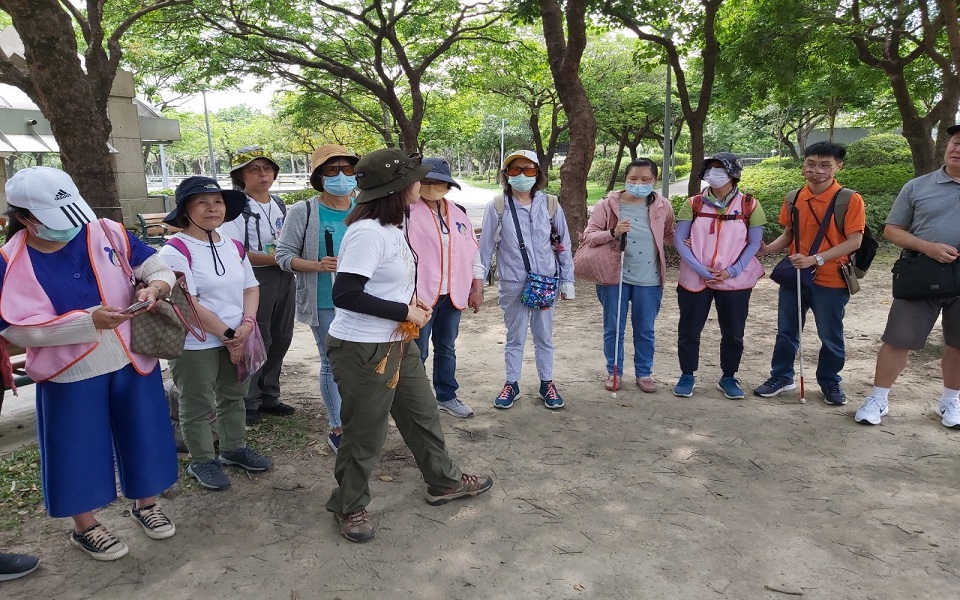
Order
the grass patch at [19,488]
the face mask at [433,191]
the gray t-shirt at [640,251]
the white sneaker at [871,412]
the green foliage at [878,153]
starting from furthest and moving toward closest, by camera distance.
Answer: the green foliage at [878,153] < the gray t-shirt at [640,251] < the white sneaker at [871,412] < the face mask at [433,191] < the grass patch at [19,488]

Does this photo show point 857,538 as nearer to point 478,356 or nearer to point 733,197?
point 733,197

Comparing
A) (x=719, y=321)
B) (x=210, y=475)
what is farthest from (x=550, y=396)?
(x=210, y=475)

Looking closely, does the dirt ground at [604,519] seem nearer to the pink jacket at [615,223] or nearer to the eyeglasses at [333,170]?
the pink jacket at [615,223]

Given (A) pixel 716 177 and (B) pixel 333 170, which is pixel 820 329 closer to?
(A) pixel 716 177

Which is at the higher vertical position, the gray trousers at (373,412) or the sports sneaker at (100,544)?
the gray trousers at (373,412)

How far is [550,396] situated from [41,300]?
3.18 m

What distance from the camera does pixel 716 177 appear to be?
4.56m

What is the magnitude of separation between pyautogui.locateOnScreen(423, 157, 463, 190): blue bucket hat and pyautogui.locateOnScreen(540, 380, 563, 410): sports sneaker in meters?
1.69

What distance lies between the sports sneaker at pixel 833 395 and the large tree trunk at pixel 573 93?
4.78 metres

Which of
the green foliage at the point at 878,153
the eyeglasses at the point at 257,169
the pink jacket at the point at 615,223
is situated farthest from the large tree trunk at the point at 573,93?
the green foliage at the point at 878,153

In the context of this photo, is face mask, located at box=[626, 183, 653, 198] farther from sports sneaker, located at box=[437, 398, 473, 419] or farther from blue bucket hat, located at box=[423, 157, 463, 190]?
sports sneaker, located at box=[437, 398, 473, 419]

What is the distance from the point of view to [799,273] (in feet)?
15.0

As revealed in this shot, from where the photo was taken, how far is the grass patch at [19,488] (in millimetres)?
3205

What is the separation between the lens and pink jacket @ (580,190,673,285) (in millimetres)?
4773
